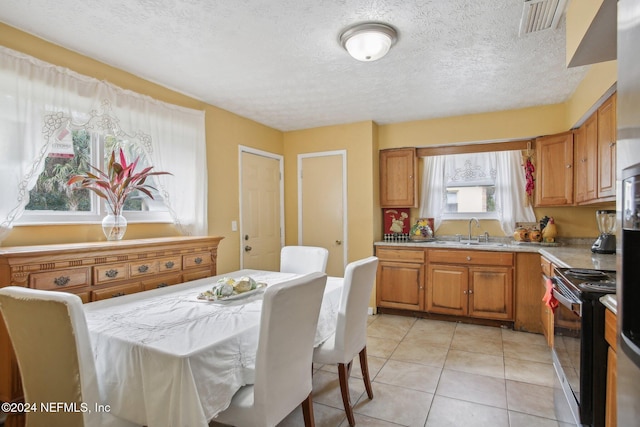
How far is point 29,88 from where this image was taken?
2.06 m

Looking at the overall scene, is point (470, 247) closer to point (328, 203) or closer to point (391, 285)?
point (391, 285)

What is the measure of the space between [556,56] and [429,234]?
2.34 meters

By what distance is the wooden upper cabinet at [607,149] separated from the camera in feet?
7.62

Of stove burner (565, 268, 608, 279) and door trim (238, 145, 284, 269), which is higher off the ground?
door trim (238, 145, 284, 269)

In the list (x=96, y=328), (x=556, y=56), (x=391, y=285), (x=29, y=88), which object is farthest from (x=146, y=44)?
(x=391, y=285)

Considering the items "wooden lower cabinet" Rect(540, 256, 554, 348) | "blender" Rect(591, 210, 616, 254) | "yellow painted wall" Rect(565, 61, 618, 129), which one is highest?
"yellow painted wall" Rect(565, 61, 618, 129)

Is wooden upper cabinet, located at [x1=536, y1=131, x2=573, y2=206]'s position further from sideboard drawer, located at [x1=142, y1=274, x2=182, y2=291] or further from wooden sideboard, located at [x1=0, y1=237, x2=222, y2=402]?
sideboard drawer, located at [x1=142, y1=274, x2=182, y2=291]

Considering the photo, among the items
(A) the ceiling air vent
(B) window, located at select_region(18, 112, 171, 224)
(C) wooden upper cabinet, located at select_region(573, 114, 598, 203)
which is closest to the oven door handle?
(C) wooden upper cabinet, located at select_region(573, 114, 598, 203)

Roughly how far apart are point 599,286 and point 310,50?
2171 millimetres

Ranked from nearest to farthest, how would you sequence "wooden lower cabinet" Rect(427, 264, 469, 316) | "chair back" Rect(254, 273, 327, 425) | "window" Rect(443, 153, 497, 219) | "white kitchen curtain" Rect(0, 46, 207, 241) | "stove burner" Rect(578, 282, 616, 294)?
A: 1. "chair back" Rect(254, 273, 327, 425)
2. "stove burner" Rect(578, 282, 616, 294)
3. "white kitchen curtain" Rect(0, 46, 207, 241)
4. "wooden lower cabinet" Rect(427, 264, 469, 316)
5. "window" Rect(443, 153, 497, 219)

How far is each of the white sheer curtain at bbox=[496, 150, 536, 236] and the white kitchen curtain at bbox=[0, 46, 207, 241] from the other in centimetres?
341

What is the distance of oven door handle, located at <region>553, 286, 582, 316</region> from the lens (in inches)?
58.9

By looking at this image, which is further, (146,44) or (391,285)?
(391,285)

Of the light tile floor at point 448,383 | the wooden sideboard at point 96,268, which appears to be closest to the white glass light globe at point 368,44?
the wooden sideboard at point 96,268
